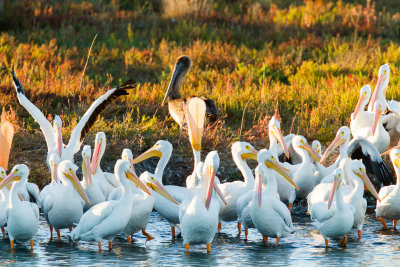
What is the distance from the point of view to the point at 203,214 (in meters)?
6.54

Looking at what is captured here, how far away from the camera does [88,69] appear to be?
13219 mm

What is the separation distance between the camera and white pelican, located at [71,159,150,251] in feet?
22.0

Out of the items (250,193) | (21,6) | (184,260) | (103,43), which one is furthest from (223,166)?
(21,6)

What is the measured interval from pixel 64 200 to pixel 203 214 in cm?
146

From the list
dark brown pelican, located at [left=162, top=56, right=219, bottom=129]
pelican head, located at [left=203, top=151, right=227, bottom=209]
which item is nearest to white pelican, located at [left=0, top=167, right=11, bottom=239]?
pelican head, located at [left=203, top=151, right=227, bottom=209]

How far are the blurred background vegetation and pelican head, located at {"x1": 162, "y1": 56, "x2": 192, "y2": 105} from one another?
369 mm

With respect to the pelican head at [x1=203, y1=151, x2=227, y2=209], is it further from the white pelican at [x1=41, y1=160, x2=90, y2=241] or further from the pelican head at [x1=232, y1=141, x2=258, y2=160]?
the pelican head at [x1=232, y1=141, x2=258, y2=160]

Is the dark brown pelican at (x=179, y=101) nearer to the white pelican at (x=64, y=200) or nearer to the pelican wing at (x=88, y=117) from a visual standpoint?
the pelican wing at (x=88, y=117)

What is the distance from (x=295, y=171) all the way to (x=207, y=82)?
175 inches

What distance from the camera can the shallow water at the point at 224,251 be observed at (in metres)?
6.39

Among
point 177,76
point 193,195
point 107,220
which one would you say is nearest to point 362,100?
point 177,76

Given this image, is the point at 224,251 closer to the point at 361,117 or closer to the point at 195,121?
the point at 195,121

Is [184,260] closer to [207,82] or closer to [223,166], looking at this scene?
[223,166]

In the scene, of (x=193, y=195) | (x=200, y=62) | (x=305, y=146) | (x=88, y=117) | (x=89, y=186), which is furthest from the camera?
(x=200, y=62)
